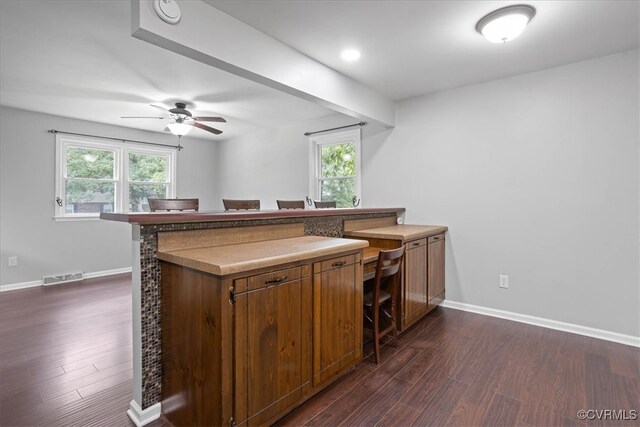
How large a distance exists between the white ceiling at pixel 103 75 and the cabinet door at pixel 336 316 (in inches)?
91.0

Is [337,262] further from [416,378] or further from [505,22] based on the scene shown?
[505,22]

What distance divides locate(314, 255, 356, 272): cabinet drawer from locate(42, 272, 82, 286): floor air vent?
4862 millimetres

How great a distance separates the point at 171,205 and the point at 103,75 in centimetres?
182

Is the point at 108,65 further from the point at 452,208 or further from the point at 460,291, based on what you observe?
the point at 460,291

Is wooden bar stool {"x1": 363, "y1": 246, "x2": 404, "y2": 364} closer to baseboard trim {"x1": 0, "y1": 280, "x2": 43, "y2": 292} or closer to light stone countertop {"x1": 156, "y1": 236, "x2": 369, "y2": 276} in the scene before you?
light stone countertop {"x1": 156, "y1": 236, "x2": 369, "y2": 276}

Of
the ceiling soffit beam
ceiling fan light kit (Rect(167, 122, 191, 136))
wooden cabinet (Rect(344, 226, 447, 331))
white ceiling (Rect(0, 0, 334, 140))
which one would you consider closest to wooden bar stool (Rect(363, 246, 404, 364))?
wooden cabinet (Rect(344, 226, 447, 331))

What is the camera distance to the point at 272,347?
1569 millimetres

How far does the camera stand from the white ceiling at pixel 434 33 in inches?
82.0

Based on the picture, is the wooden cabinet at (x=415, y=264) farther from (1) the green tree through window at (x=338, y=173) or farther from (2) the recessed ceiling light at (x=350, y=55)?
(2) the recessed ceiling light at (x=350, y=55)

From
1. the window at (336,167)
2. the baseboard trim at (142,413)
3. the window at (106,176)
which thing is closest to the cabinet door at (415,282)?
the window at (336,167)

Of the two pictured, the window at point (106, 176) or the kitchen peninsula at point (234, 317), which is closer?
the kitchen peninsula at point (234, 317)

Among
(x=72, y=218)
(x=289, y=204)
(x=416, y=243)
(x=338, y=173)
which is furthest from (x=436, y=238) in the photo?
(x=72, y=218)

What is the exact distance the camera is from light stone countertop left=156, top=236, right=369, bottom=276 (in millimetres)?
1394

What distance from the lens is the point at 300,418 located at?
68.1 inches
